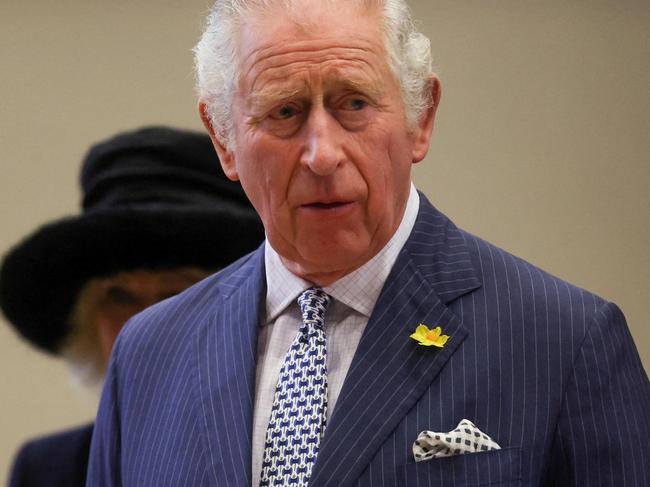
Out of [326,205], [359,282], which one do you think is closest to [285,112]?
[326,205]

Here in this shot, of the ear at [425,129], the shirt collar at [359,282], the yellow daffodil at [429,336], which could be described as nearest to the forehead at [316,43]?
the ear at [425,129]

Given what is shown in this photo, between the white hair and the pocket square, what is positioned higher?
the white hair

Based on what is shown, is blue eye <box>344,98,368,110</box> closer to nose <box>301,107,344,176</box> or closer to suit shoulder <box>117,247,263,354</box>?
nose <box>301,107,344,176</box>

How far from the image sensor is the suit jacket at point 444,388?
1.52 meters

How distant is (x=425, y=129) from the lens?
1.73 m

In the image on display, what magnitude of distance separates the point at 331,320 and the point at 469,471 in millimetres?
307

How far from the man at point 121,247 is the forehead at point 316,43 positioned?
104 centimetres

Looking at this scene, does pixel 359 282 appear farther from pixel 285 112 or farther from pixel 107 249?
pixel 107 249

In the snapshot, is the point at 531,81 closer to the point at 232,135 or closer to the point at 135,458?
the point at 232,135

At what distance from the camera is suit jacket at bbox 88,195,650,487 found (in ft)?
4.98

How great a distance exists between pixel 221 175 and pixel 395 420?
1.25m


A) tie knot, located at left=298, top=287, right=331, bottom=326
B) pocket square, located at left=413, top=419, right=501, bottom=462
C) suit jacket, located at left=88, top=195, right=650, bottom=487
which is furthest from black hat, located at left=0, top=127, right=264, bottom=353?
pocket square, located at left=413, top=419, right=501, bottom=462

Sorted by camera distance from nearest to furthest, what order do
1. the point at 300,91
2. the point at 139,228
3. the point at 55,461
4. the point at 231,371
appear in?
the point at 300,91 → the point at 231,371 → the point at 139,228 → the point at 55,461

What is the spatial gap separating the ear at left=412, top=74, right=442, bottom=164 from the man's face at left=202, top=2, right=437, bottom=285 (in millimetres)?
32
